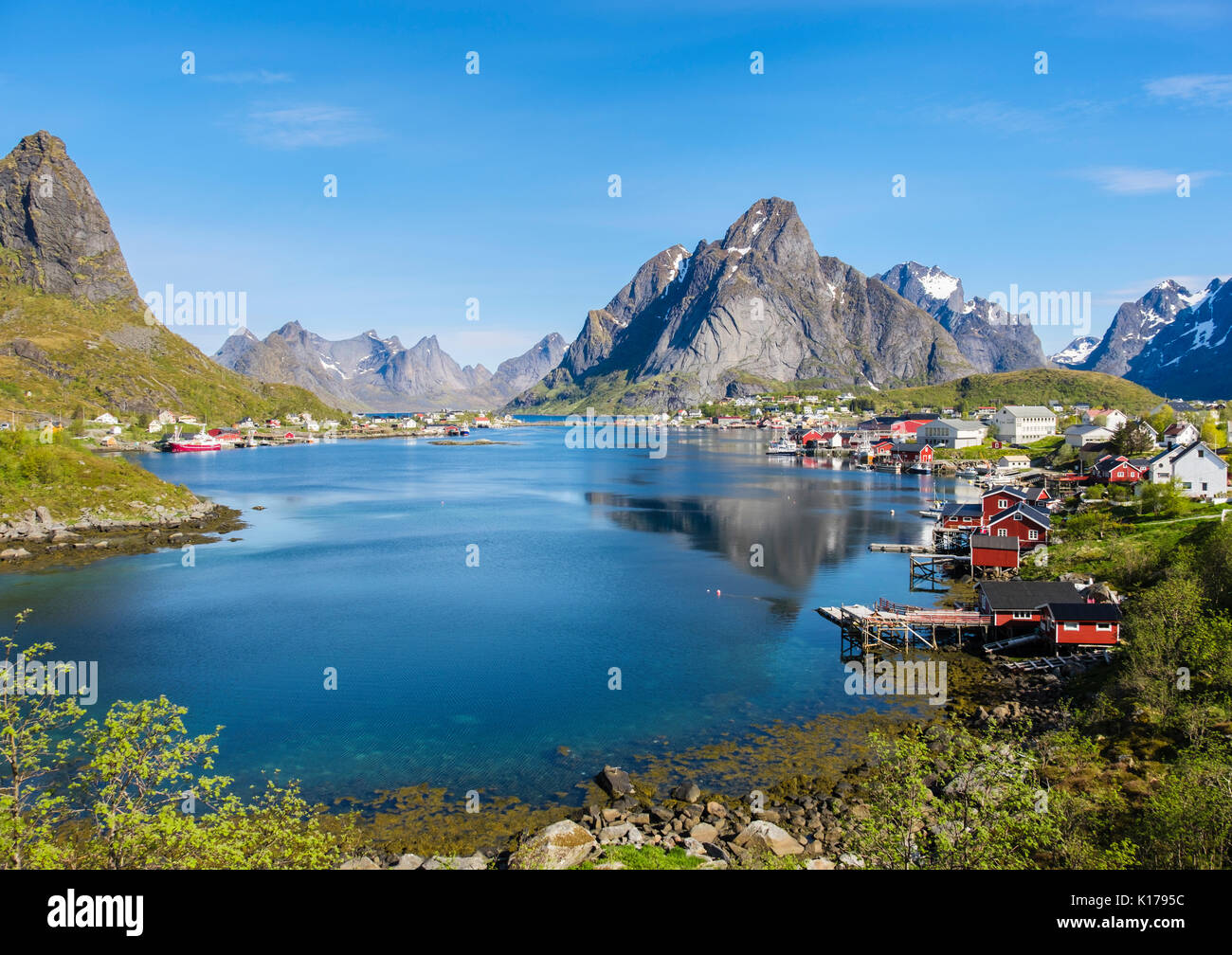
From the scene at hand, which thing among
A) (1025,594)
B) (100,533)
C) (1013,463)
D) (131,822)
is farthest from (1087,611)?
(1013,463)

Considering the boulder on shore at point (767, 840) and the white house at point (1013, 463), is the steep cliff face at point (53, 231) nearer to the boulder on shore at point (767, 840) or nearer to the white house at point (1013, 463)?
the white house at point (1013, 463)

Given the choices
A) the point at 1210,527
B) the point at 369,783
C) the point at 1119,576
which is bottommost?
the point at 369,783

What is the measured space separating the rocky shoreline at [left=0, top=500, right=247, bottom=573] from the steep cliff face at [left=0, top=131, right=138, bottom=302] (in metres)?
155

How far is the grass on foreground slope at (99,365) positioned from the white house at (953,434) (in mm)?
147451

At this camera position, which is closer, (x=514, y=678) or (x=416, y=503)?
(x=514, y=678)

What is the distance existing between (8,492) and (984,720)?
68.3 m

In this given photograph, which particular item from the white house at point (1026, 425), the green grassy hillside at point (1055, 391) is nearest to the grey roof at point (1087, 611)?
the white house at point (1026, 425)

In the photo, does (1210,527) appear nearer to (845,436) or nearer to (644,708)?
(644,708)

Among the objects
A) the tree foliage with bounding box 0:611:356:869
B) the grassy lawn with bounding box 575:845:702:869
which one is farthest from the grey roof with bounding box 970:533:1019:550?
the tree foliage with bounding box 0:611:356:869

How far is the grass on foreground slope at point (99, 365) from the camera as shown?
13575 centimetres

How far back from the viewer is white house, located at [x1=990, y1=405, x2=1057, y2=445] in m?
118

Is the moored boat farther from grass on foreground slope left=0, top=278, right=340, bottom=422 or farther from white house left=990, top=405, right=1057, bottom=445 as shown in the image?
white house left=990, top=405, right=1057, bottom=445

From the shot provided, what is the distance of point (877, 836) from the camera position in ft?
41.5
